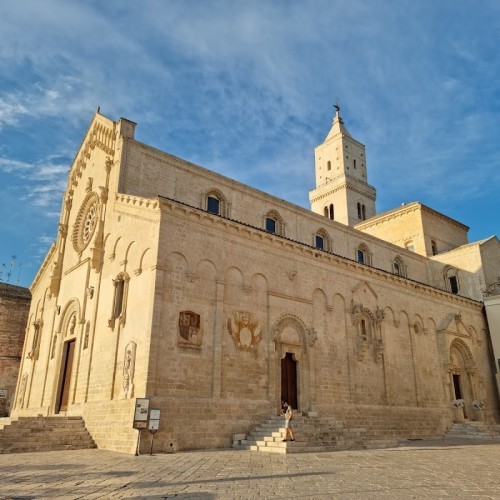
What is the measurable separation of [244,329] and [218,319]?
4.69ft

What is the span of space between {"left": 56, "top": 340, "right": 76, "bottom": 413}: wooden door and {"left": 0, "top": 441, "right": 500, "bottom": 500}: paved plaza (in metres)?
7.23

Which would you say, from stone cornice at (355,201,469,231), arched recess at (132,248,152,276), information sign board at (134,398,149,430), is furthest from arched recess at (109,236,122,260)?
stone cornice at (355,201,469,231)

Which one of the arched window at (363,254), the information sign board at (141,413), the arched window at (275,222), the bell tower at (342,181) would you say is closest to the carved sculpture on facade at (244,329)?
the information sign board at (141,413)

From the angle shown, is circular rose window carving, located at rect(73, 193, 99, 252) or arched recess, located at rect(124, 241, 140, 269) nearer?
arched recess, located at rect(124, 241, 140, 269)

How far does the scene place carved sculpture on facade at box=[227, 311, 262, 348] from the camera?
19.6 m

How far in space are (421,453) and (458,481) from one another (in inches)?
277

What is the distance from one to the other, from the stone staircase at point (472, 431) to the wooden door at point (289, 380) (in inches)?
446

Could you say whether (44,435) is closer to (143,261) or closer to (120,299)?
(120,299)

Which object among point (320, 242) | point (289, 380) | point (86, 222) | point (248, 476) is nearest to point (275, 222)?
point (320, 242)

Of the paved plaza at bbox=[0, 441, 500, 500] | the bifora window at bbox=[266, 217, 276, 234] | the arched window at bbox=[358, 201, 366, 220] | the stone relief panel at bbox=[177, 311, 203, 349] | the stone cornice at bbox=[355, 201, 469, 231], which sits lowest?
the paved plaza at bbox=[0, 441, 500, 500]

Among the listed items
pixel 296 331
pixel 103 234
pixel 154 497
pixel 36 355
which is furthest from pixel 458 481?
pixel 36 355

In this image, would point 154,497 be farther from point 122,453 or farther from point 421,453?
point 421,453

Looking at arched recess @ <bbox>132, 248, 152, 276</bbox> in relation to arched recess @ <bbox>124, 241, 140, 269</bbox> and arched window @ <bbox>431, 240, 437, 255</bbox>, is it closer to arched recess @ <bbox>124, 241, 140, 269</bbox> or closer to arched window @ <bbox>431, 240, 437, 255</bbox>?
arched recess @ <bbox>124, 241, 140, 269</bbox>

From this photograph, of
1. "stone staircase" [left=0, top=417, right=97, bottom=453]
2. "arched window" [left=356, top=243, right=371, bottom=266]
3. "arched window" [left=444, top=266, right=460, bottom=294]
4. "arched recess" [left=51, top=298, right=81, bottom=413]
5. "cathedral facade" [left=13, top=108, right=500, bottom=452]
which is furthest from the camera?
"arched window" [left=444, top=266, right=460, bottom=294]
